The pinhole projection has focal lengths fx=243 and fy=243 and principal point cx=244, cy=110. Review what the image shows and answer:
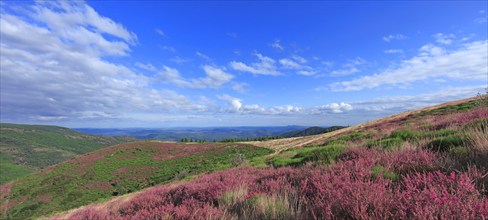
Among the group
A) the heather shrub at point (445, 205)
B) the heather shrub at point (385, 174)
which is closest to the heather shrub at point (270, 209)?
the heather shrub at point (445, 205)

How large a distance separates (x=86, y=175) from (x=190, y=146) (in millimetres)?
22928

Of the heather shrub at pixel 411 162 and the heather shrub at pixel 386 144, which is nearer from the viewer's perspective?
the heather shrub at pixel 411 162

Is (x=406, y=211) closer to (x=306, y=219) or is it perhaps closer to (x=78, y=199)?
(x=306, y=219)

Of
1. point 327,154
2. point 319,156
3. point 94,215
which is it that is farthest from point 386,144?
point 94,215

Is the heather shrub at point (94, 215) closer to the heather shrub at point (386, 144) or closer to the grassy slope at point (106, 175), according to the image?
the heather shrub at point (386, 144)

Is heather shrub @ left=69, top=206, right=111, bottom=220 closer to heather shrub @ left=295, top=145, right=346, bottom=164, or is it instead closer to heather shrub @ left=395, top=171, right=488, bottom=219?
heather shrub @ left=395, top=171, right=488, bottom=219

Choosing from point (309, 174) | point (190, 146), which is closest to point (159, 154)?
point (190, 146)

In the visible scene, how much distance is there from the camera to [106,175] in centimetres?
4466

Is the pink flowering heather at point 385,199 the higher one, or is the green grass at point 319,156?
the pink flowering heather at point 385,199

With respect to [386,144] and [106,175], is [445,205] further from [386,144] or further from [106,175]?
[106,175]

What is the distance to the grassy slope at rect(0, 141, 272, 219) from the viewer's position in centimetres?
3634

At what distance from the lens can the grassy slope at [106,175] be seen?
3634 centimetres

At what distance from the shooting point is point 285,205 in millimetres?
3684

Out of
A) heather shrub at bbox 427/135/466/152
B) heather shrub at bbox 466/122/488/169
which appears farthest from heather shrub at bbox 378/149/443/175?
heather shrub at bbox 427/135/466/152
